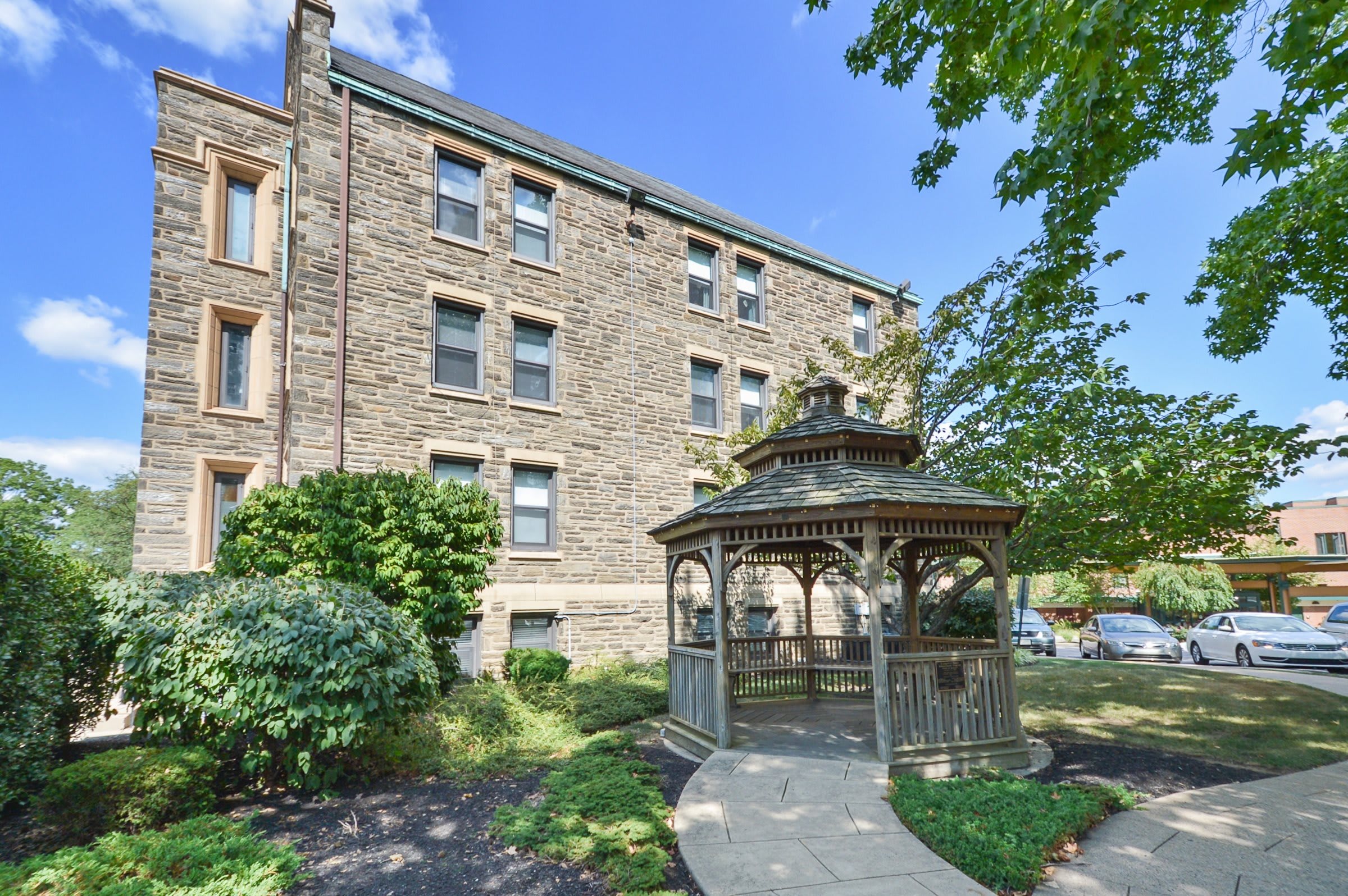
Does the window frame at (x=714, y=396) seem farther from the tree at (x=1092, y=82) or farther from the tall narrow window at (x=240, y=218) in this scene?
the tall narrow window at (x=240, y=218)

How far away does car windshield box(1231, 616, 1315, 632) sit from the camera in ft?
55.6

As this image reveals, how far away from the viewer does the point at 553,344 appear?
1495 centimetres

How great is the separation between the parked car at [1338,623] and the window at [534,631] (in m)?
19.5

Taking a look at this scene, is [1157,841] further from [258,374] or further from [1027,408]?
[258,374]

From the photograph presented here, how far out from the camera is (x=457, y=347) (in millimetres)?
13820

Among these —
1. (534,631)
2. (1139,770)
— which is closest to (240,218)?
(534,631)

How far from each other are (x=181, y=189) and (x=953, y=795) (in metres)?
16.0

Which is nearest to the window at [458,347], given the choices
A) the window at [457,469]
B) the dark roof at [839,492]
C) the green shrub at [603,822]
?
the window at [457,469]

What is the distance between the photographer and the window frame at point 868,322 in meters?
20.6

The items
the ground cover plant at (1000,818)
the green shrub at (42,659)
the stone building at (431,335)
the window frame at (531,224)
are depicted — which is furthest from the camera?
the window frame at (531,224)

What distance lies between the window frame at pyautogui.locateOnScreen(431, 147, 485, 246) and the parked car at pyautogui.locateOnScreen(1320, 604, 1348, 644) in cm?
2290

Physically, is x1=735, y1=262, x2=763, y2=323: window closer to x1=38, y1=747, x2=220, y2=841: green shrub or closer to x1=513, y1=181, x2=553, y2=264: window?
x1=513, y1=181, x2=553, y2=264: window

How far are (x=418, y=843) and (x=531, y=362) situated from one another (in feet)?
34.8

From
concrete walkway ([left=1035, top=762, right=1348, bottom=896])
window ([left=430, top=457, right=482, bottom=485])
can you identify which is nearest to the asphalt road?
concrete walkway ([left=1035, top=762, right=1348, bottom=896])
